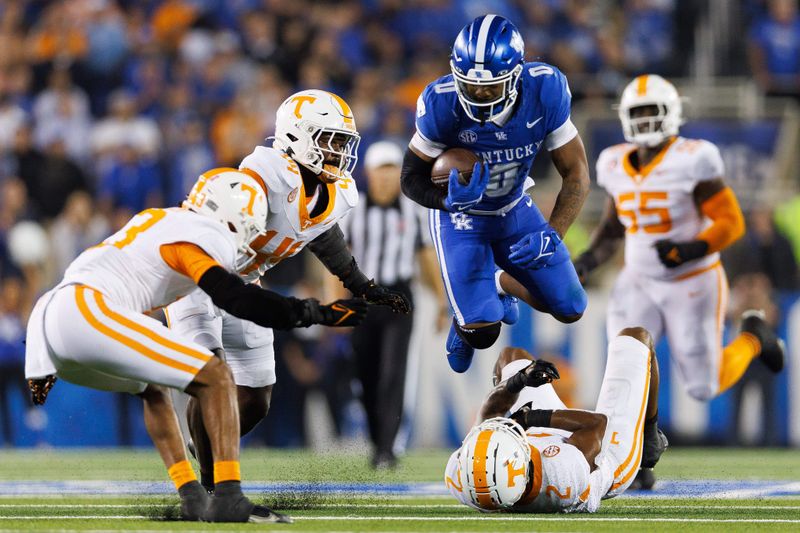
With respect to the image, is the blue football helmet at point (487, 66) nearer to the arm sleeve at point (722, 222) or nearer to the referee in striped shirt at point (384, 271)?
the arm sleeve at point (722, 222)

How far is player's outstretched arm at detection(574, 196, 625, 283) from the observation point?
24.9ft

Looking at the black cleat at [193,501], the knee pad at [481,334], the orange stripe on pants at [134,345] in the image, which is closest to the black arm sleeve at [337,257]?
the knee pad at [481,334]

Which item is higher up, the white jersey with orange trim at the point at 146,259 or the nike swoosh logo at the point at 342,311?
the white jersey with orange trim at the point at 146,259

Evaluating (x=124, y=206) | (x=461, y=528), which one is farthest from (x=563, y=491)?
(x=124, y=206)

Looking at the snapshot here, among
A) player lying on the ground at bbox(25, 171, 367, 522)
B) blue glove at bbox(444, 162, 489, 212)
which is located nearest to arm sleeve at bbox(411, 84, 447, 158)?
blue glove at bbox(444, 162, 489, 212)

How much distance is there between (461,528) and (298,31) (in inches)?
365

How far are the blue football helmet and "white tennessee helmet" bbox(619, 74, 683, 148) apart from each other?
→ 184cm

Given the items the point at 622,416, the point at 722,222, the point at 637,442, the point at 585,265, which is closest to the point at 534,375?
the point at 622,416

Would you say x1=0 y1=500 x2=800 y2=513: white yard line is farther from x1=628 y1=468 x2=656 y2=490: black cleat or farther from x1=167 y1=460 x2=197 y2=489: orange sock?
x1=628 y1=468 x2=656 y2=490: black cleat

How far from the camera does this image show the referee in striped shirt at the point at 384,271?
859 cm

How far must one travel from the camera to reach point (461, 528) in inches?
186

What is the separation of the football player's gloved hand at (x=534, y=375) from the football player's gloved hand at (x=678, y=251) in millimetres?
2185

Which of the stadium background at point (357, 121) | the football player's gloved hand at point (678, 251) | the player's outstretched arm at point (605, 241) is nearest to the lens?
the football player's gloved hand at point (678, 251)

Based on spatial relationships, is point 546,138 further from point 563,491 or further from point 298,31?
point 298,31
